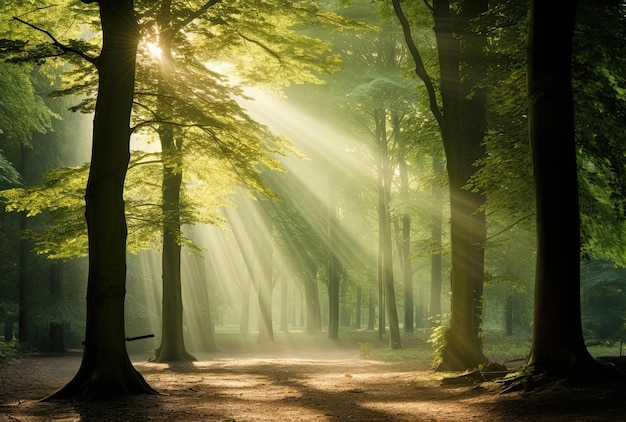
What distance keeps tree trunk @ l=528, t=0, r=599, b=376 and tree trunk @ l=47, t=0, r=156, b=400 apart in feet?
19.1

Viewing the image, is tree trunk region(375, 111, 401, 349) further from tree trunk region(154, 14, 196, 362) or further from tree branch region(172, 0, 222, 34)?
tree branch region(172, 0, 222, 34)

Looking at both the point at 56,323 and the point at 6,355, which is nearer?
the point at 6,355

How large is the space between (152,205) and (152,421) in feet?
38.5

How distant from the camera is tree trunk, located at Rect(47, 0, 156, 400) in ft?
27.9

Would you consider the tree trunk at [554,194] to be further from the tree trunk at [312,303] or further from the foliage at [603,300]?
the tree trunk at [312,303]

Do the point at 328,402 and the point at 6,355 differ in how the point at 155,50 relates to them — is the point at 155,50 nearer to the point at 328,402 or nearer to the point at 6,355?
the point at 328,402

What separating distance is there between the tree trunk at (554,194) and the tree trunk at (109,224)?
230 inches

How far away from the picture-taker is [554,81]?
766cm

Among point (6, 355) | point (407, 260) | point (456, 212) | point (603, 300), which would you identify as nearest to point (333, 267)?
point (407, 260)

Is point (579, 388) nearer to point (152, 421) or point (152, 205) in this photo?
point (152, 421)

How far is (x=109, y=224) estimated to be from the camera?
9.05 meters

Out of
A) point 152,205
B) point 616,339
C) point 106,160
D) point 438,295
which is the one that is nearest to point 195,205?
point 152,205

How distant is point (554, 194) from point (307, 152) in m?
22.6

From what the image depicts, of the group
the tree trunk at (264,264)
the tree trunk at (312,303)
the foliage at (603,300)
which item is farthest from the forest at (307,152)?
the tree trunk at (312,303)
